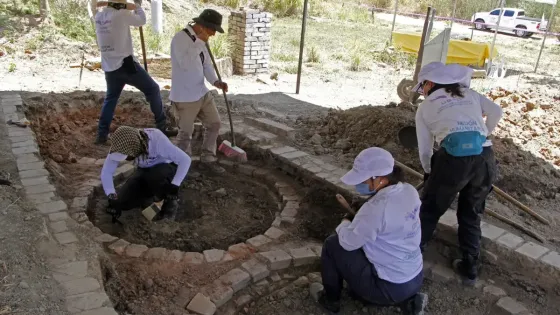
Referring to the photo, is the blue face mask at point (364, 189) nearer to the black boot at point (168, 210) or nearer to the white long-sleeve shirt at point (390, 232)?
the white long-sleeve shirt at point (390, 232)

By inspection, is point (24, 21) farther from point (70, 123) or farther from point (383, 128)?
point (383, 128)

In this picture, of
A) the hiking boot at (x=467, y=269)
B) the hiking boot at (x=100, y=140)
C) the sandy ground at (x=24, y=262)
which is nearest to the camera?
the sandy ground at (x=24, y=262)

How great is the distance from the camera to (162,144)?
3783mm

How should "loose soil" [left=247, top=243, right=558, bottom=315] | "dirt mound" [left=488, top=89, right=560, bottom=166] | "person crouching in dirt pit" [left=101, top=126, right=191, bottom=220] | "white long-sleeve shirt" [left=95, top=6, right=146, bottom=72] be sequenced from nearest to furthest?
"loose soil" [left=247, top=243, right=558, bottom=315] < "person crouching in dirt pit" [left=101, top=126, right=191, bottom=220] < "white long-sleeve shirt" [left=95, top=6, right=146, bottom=72] < "dirt mound" [left=488, top=89, right=560, bottom=166]

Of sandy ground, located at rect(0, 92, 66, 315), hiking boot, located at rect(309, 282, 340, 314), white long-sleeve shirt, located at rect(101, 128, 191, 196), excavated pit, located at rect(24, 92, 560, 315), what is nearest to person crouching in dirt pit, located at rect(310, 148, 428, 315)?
hiking boot, located at rect(309, 282, 340, 314)

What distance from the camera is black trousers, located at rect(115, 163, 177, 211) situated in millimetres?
3975

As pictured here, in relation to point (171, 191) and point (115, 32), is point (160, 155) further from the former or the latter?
point (115, 32)

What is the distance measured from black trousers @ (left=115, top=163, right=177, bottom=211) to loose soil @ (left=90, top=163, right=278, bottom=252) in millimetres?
177

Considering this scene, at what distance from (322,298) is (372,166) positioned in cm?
107

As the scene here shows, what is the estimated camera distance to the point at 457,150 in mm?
3102

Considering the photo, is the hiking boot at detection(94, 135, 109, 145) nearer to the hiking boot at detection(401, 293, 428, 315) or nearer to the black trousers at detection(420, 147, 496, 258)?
the black trousers at detection(420, 147, 496, 258)

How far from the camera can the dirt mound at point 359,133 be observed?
16.8 feet

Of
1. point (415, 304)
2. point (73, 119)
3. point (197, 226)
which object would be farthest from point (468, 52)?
point (415, 304)

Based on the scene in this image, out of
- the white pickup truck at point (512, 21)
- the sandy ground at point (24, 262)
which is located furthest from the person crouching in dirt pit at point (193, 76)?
the white pickup truck at point (512, 21)
